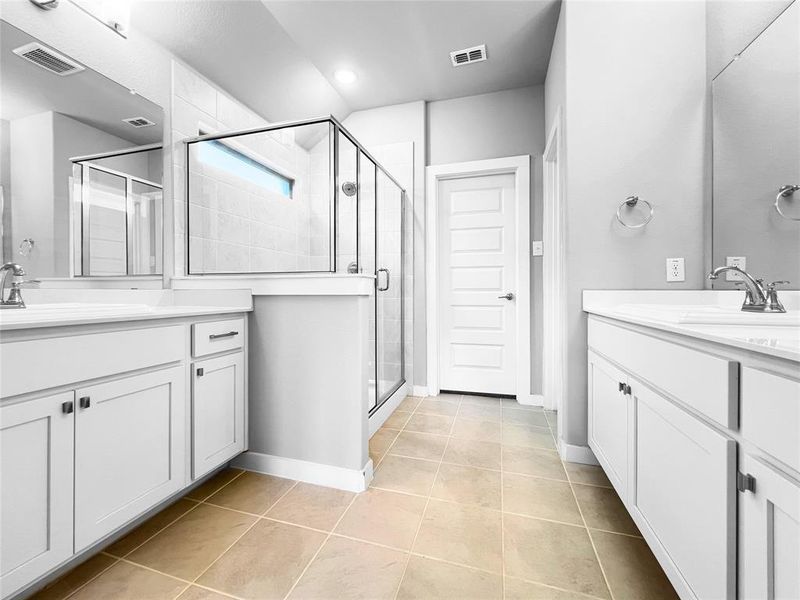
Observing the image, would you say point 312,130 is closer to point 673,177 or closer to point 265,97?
point 265,97

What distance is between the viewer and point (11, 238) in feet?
4.51

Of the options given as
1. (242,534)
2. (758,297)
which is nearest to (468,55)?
(758,297)

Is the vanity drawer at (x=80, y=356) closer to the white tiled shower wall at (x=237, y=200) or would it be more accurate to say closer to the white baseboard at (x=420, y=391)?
the white tiled shower wall at (x=237, y=200)

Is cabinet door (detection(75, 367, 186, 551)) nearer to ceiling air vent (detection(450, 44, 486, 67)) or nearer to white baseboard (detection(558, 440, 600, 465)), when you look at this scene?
white baseboard (detection(558, 440, 600, 465))

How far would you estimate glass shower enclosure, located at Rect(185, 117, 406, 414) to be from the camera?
2.02 metres

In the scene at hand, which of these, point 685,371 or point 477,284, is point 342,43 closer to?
point 477,284

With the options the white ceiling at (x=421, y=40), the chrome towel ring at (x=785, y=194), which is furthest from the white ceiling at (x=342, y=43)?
A: the chrome towel ring at (x=785, y=194)

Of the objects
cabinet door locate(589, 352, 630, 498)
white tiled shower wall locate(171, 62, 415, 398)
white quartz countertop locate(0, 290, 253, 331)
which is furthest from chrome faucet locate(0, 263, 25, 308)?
cabinet door locate(589, 352, 630, 498)

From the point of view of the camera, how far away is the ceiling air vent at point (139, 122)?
1793mm

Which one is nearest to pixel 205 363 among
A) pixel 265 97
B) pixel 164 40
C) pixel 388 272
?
pixel 388 272

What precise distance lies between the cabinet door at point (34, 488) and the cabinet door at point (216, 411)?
465 mm

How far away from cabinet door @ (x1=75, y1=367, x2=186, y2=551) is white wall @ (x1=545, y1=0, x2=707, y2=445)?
1.97 m

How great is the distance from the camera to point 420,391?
3.11 m

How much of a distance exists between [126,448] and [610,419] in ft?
6.13
